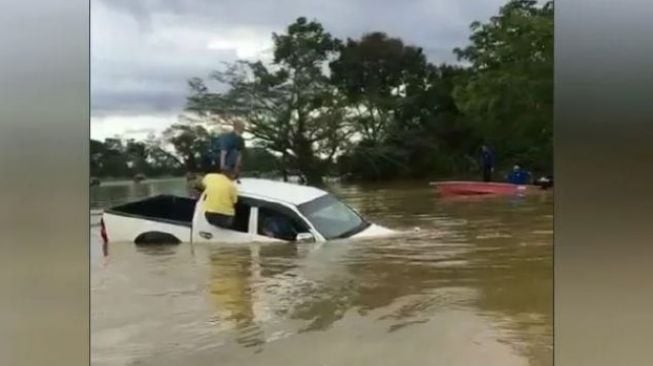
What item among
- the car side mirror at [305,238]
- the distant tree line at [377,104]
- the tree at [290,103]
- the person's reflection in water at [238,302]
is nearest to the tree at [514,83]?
the distant tree line at [377,104]

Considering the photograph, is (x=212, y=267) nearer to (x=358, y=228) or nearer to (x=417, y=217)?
(x=358, y=228)

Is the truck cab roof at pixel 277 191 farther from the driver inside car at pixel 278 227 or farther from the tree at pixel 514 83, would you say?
the tree at pixel 514 83

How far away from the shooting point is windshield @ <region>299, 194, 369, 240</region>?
1347 mm

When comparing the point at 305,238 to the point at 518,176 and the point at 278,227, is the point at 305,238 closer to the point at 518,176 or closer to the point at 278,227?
the point at 278,227

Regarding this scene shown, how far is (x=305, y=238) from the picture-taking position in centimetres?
136

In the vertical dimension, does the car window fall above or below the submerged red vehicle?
below

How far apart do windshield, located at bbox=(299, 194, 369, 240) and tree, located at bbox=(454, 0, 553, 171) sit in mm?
262

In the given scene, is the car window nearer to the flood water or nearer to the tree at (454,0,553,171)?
the flood water

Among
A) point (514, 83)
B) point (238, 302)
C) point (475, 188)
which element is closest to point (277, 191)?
point (238, 302)

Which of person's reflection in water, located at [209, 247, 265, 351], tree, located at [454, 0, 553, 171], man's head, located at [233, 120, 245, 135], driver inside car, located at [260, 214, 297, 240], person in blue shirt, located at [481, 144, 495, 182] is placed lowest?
person's reflection in water, located at [209, 247, 265, 351]

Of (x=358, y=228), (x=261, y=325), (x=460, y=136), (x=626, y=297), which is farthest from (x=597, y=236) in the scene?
(x=261, y=325)

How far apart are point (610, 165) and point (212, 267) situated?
0.68m

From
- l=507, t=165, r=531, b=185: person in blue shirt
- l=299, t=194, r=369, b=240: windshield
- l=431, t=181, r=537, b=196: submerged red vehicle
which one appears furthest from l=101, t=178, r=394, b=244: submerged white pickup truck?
l=507, t=165, r=531, b=185: person in blue shirt

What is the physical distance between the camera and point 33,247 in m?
1.32
